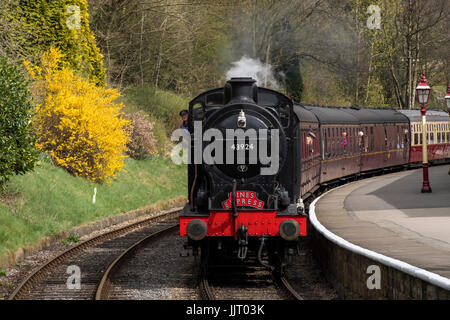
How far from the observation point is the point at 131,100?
3372 centimetres

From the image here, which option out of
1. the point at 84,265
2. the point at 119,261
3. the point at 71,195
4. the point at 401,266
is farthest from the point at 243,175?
the point at 71,195

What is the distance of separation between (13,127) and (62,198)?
12.9 ft

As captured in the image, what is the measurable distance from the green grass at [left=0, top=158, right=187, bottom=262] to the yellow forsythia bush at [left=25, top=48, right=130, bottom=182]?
652mm

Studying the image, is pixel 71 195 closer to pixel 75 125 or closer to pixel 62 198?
pixel 62 198

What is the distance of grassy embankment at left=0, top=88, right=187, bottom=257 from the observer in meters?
16.8

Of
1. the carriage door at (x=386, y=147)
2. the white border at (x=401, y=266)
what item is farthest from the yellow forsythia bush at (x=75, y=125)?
the carriage door at (x=386, y=147)

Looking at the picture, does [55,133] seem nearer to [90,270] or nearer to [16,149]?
[16,149]

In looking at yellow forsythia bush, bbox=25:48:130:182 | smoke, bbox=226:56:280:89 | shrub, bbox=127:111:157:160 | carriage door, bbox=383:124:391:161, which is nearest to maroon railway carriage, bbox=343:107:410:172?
carriage door, bbox=383:124:391:161

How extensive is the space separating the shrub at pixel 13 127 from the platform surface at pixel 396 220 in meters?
6.95

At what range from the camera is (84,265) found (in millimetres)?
14742
